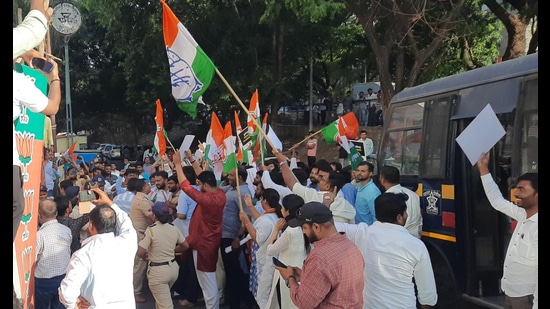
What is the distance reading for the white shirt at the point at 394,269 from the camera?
425 cm

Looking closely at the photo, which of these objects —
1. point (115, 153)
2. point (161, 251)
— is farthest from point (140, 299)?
point (115, 153)

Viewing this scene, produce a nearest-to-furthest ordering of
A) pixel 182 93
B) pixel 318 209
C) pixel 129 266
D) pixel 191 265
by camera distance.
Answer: pixel 318 209 < pixel 129 266 < pixel 182 93 < pixel 191 265

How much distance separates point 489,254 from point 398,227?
7.77 feet

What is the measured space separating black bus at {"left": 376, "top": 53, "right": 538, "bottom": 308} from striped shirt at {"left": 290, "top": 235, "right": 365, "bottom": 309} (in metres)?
2.52

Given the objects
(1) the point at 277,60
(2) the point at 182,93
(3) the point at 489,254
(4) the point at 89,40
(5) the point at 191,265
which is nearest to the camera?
(3) the point at 489,254

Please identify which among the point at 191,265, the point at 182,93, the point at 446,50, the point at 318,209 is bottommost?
Result: the point at 191,265

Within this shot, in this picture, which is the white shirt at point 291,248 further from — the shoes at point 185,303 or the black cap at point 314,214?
the shoes at point 185,303

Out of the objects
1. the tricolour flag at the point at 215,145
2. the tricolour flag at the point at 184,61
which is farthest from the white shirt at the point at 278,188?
the tricolour flag at the point at 215,145

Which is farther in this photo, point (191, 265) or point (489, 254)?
point (191, 265)

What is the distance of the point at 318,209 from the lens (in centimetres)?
393

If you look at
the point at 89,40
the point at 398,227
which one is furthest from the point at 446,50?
the point at 89,40

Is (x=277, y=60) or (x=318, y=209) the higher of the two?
(x=277, y=60)

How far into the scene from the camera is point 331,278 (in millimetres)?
3666

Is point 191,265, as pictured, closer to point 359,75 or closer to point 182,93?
point 182,93
